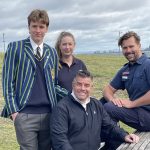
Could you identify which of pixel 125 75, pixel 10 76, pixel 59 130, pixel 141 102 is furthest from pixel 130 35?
pixel 10 76

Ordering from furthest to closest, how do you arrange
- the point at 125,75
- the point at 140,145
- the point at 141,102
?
the point at 125,75, the point at 141,102, the point at 140,145

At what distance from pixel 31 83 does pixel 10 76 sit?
0.25 meters

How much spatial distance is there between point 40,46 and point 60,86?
2.23 feet

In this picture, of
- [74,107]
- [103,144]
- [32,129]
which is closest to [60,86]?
[74,107]

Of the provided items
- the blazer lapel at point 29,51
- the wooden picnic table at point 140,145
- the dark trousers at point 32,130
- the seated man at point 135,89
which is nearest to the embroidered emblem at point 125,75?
the seated man at point 135,89

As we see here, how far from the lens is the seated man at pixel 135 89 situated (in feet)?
18.8

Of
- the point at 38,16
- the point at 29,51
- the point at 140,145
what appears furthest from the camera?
the point at 140,145

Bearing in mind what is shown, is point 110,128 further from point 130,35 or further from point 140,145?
point 130,35

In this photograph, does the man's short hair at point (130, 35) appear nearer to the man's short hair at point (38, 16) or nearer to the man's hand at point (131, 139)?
the man's hand at point (131, 139)

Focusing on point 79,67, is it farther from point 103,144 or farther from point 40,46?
point 103,144

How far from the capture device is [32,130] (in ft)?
15.6

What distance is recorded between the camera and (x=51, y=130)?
15.6 feet

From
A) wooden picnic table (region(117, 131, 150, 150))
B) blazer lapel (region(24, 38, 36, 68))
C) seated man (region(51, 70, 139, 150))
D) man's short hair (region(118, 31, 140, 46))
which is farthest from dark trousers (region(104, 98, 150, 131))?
blazer lapel (region(24, 38, 36, 68))

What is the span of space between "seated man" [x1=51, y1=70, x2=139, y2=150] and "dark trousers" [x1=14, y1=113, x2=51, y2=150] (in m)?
0.14
